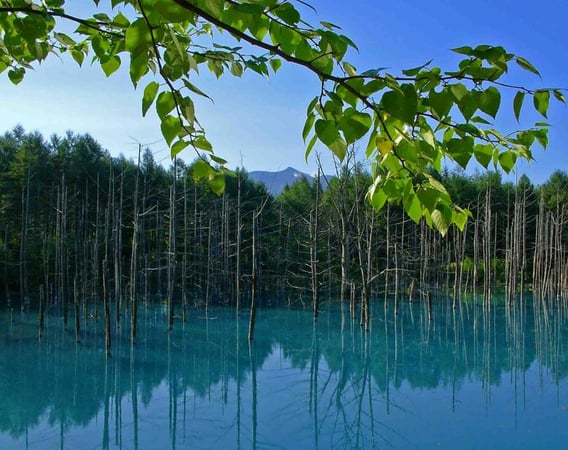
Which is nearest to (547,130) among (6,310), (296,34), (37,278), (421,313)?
(296,34)

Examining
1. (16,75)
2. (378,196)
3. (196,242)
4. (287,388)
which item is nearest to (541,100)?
(378,196)

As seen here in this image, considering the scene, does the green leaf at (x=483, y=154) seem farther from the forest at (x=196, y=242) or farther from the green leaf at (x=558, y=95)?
the forest at (x=196, y=242)

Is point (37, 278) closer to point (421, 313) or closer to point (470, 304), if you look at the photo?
point (421, 313)

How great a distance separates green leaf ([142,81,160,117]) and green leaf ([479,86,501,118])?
415 millimetres

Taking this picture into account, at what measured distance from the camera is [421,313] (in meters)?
15.9

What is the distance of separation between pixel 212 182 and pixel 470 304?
19.3 meters

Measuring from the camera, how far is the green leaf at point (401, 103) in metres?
0.60

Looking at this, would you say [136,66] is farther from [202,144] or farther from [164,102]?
[202,144]

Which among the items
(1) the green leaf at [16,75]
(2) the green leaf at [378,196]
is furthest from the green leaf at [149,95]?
(1) the green leaf at [16,75]

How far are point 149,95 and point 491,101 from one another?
433mm

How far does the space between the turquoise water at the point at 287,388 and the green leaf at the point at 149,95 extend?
5.25 meters

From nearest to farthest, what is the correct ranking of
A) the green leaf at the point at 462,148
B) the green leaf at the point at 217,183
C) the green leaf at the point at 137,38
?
the green leaf at the point at 137,38, the green leaf at the point at 462,148, the green leaf at the point at 217,183

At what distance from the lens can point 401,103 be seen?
0.61 m

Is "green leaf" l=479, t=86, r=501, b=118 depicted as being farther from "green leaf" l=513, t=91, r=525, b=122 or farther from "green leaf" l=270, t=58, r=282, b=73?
"green leaf" l=270, t=58, r=282, b=73
